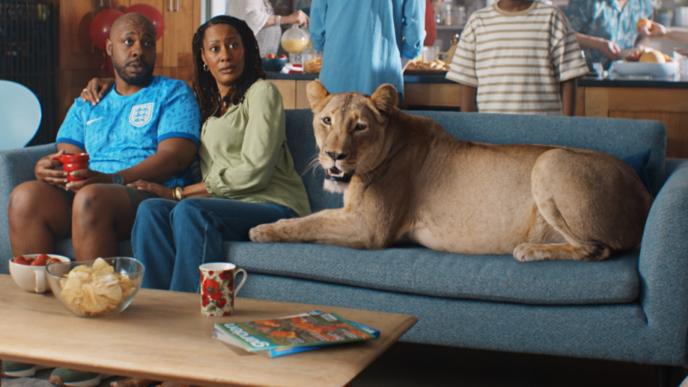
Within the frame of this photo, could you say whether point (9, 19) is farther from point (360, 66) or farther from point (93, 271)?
point (93, 271)

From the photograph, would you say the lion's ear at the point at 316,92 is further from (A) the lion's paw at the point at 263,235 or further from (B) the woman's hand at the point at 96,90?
(B) the woman's hand at the point at 96,90

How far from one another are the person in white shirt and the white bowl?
2655mm

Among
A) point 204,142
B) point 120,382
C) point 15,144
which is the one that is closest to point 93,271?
point 120,382

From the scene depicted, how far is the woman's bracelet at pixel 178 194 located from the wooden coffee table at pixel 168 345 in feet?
3.54

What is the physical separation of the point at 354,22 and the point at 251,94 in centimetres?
131

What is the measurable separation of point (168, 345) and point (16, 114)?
2580 mm

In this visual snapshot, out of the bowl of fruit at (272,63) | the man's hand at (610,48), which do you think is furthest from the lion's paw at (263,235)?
the man's hand at (610,48)

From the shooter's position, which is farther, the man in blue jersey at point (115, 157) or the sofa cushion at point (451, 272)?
the man in blue jersey at point (115, 157)

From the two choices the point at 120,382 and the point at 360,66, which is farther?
the point at 360,66

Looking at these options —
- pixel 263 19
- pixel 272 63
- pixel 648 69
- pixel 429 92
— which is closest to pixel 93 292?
pixel 429 92

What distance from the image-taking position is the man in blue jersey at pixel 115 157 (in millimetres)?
3328

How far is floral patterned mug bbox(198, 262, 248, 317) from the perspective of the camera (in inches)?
92.7

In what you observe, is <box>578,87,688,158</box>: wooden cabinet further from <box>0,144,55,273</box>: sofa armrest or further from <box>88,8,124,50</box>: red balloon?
<box>88,8,124,50</box>: red balloon

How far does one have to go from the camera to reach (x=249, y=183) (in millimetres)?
3492
